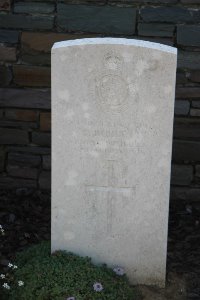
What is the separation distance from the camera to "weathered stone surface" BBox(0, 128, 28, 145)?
4395 mm

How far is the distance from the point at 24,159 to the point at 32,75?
0.62 meters

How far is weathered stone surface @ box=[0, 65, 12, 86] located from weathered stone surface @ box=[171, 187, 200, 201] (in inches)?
55.1

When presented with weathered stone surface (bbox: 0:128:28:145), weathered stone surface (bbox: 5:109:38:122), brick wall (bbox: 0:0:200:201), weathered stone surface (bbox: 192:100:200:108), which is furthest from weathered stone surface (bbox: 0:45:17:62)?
weathered stone surface (bbox: 192:100:200:108)

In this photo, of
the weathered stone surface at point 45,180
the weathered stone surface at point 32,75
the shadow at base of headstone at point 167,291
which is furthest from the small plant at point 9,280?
the weathered stone surface at point 32,75

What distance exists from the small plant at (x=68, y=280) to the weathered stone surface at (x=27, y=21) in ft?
5.33

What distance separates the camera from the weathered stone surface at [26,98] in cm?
429

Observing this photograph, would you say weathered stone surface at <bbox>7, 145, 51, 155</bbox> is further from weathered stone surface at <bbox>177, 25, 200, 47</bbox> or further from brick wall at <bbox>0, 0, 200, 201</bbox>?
weathered stone surface at <bbox>177, 25, 200, 47</bbox>

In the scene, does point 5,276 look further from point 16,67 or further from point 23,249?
point 16,67

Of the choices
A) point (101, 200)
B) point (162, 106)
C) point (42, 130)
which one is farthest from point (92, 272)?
point (42, 130)

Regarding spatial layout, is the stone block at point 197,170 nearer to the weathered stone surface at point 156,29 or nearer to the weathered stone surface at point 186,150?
the weathered stone surface at point 186,150

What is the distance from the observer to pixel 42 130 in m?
4.37

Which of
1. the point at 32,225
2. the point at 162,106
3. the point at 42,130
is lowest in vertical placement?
the point at 32,225

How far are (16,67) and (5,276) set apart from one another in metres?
1.54

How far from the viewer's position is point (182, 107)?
4203mm
